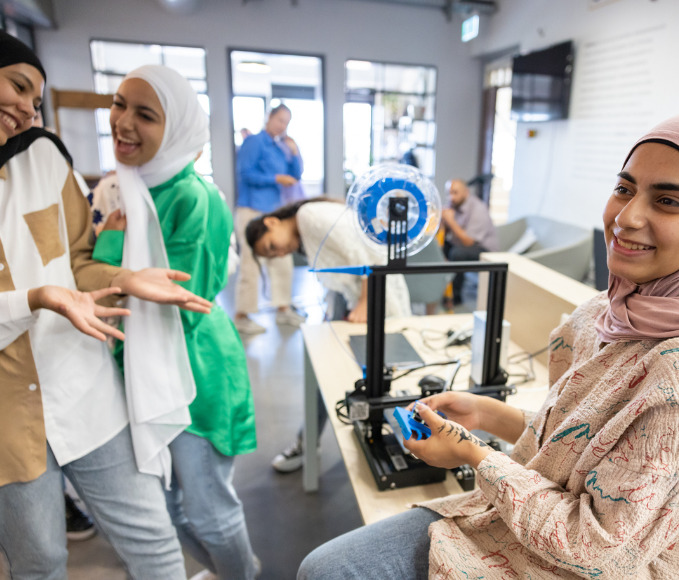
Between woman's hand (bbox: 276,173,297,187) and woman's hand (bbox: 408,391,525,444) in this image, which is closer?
woman's hand (bbox: 408,391,525,444)

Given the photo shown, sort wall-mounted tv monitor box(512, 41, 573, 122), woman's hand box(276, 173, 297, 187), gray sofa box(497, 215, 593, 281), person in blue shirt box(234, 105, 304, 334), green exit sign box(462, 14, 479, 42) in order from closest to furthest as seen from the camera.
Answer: gray sofa box(497, 215, 593, 281) → person in blue shirt box(234, 105, 304, 334) → woman's hand box(276, 173, 297, 187) → wall-mounted tv monitor box(512, 41, 573, 122) → green exit sign box(462, 14, 479, 42)

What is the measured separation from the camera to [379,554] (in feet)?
2.71

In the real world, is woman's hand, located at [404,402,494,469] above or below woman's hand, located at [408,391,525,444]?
above

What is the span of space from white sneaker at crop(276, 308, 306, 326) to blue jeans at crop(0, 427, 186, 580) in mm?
2496

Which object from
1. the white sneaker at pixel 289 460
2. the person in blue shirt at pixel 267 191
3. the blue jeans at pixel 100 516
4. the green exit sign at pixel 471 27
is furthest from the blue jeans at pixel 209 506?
the green exit sign at pixel 471 27

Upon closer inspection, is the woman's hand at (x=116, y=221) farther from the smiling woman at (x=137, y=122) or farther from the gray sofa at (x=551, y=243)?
the gray sofa at (x=551, y=243)

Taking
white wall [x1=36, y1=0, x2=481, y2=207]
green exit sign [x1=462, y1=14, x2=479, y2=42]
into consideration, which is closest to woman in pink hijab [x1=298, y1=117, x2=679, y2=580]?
green exit sign [x1=462, y1=14, x2=479, y2=42]

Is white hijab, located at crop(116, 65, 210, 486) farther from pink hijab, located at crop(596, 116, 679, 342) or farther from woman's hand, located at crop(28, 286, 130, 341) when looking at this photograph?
pink hijab, located at crop(596, 116, 679, 342)

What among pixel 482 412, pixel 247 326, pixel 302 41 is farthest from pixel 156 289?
pixel 302 41

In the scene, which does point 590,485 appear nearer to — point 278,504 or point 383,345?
point 383,345

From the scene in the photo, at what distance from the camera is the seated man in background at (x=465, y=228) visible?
387 centimetres

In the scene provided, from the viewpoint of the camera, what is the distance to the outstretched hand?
0.97 metres

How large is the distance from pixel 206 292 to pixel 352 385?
0.51 meters

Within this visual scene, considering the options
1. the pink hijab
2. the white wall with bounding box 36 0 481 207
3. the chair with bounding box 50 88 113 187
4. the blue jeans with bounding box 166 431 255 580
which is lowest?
the blue jeans with bounding box 166 431 255 580
